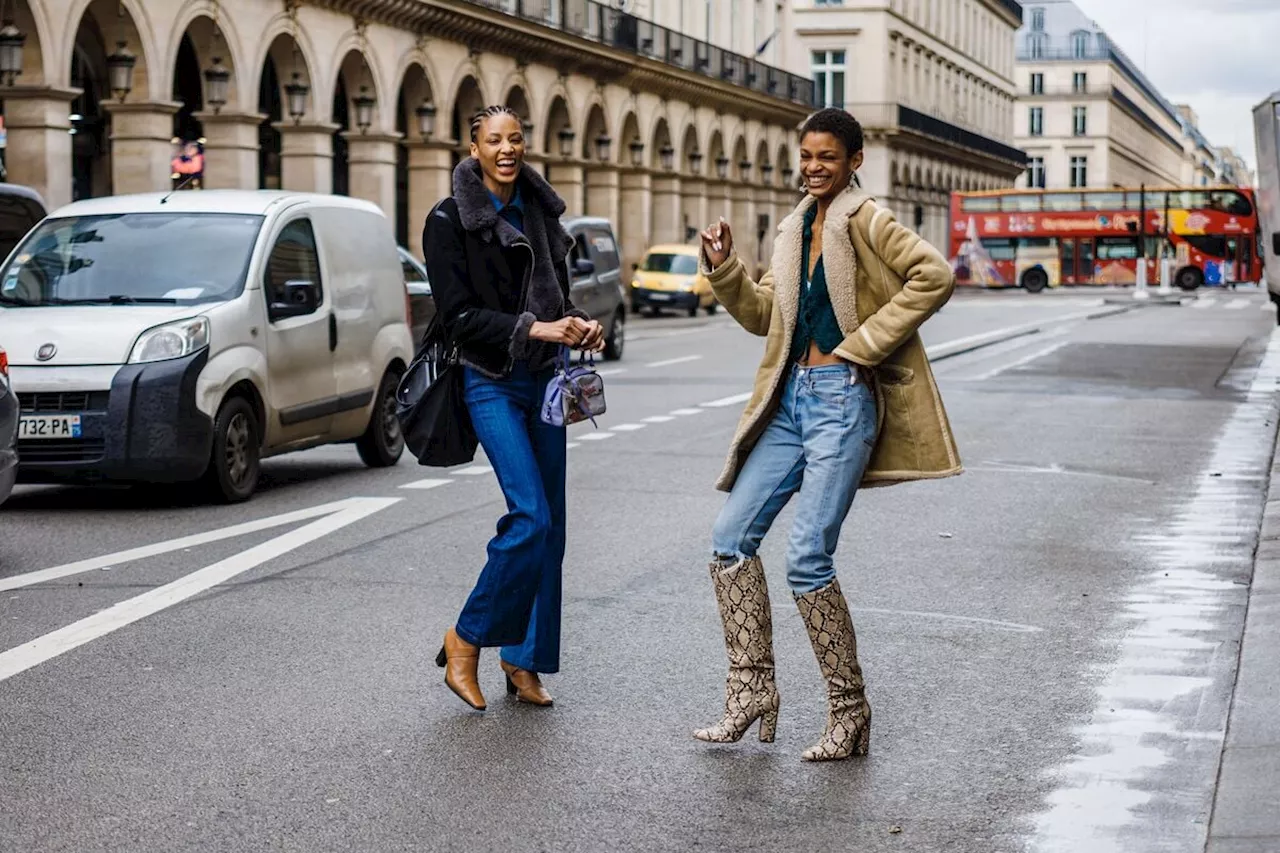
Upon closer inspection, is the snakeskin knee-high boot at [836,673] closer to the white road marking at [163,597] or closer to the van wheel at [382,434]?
the white road marking at [163,597]

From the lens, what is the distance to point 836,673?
599 cm

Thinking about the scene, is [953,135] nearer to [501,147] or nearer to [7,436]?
[7,436]

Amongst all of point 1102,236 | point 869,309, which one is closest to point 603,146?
point 1102,236

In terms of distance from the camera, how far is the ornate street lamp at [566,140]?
164 ft

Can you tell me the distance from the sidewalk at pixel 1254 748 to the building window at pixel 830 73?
80.5m

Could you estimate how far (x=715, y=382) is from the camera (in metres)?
23.9

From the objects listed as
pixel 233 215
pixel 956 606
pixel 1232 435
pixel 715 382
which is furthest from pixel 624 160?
pixel 956 606

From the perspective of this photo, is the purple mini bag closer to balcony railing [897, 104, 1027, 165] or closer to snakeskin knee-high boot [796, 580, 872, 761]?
snakeskin knee-high boot [796, 580, 872, 761]

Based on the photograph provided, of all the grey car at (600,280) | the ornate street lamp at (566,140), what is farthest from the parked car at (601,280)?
the ornate street lamp at (566,140)

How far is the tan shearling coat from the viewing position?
19.3 ft

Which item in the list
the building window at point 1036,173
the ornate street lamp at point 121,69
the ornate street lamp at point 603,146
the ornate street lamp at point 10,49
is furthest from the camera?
the building window at point 1036,173

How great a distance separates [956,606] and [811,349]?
9.41ft

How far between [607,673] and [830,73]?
3260 inches

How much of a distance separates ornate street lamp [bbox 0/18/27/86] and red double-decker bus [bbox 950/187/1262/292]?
5333 centimetres
